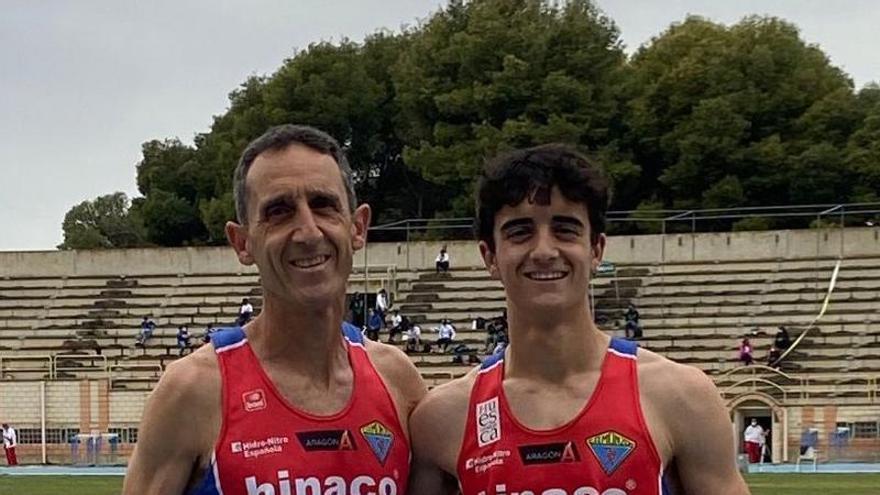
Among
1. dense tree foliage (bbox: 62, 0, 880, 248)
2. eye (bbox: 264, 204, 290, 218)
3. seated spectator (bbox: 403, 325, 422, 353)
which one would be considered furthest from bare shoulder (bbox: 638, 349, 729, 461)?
dense tree foliage (bbox: 62, 0, 880, 248)

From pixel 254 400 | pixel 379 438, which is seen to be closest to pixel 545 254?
pixel 379 438

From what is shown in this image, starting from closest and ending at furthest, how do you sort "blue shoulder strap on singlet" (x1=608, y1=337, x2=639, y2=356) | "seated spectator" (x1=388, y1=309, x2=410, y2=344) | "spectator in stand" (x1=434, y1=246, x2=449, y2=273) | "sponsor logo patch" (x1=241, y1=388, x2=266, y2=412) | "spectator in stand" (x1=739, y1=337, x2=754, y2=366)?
"sponsor logo patch" (x1=241, y1=388, x2=266, y2=412) < "blue shoulder strap on singlet" (x1=608, y1=337, x2=639, y2=356) < "spectator in stand" (x1=739, y1=337, x2=754, y2=366) < "seated spectator" (x1=388, y1=309, x2=410, y2=344) < "spectator in stand" (x1=434, y1=246, x2=449, y2=273)

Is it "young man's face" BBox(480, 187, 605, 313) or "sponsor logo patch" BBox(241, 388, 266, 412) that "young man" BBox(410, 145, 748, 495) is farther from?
"sponsor logo patch" BBox(241, 388, 266, 412)

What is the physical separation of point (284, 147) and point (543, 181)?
81 cm

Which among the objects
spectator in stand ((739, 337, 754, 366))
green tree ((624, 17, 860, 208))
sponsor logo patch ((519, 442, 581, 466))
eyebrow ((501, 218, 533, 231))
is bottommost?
spectator in stand ((739, 337, 754, 366))

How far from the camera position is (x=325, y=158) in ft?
15.5

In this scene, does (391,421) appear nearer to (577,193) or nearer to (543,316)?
(543,316)

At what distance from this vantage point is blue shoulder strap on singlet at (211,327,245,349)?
476 centimetres

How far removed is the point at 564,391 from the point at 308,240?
3.06 feet

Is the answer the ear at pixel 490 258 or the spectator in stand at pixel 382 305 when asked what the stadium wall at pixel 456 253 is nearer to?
the spectator in stand at pixel 382 305

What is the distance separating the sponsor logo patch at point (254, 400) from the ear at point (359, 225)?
54 cm

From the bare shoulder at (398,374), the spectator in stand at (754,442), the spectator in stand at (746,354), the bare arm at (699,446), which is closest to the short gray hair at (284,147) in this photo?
the bare shoulder at (398,374)

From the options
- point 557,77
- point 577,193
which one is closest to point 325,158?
point 577,193

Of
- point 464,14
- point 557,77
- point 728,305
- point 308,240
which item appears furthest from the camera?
point 464,14
